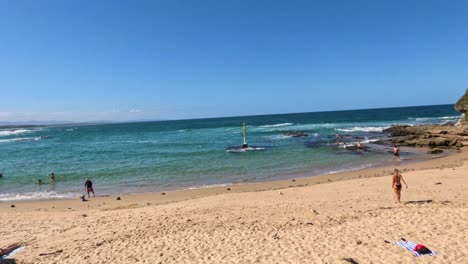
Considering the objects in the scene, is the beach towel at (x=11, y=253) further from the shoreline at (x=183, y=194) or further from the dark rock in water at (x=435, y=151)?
the dark rock in water at (x=435, y=151)

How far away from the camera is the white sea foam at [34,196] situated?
17984 mm

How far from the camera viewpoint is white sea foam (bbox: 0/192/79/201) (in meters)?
18.0

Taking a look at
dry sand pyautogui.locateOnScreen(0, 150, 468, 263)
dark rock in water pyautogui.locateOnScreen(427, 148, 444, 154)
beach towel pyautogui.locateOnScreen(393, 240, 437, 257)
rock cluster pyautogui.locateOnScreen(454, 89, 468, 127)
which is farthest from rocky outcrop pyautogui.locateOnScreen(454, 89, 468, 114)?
beach towel pyautogui.locateOnScreen(393, 240, 437, 257)

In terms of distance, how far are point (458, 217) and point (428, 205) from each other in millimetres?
1500

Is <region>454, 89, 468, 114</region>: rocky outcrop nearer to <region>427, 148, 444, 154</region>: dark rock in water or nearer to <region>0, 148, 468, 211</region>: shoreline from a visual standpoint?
<region>427, 148, 444, 154</region>: dark rock in water

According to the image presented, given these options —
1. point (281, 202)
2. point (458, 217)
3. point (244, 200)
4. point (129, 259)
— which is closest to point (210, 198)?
point (244, 200)

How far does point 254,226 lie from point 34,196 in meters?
14.9

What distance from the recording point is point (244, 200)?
13984 millimetres

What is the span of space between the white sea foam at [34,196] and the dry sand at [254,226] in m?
1.87

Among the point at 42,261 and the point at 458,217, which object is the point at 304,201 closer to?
the point at 458,217

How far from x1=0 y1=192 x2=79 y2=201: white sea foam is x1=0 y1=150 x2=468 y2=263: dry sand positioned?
1874 millimetres

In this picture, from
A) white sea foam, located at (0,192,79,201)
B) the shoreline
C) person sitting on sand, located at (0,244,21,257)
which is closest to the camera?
person sitting on sand, located at (0,244,21,257)

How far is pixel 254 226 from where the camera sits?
10195mm

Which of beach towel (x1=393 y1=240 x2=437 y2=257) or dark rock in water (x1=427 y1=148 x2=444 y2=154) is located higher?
beach towel (x1=393 y1=240 x2=437 y2=257)
